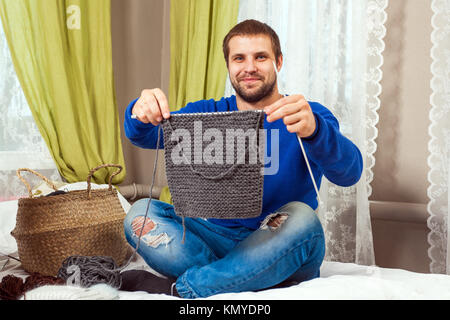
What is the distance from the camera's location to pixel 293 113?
988mm

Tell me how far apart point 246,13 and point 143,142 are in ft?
3.07

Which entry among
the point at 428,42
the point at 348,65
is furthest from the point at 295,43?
the point at 428,42

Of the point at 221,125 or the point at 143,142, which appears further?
the point at 143,142

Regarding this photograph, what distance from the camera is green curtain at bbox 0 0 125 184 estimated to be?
1.86 m

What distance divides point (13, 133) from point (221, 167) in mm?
1195

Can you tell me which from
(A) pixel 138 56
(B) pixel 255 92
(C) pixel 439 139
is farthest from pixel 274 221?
(A) pixel 138 56

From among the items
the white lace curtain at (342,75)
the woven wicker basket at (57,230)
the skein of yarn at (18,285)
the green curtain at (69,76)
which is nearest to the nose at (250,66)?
the white lace curtain at (342,75)

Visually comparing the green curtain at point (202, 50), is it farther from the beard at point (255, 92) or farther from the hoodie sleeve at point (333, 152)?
the hoodie sleeve at point (333, 152)

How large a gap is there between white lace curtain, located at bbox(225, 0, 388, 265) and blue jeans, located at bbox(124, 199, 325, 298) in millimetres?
463

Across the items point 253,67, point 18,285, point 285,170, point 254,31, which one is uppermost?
point 254,31

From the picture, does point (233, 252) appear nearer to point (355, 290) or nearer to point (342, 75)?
point (355, 290)

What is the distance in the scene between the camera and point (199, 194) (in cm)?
113

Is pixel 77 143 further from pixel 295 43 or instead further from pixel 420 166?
pixel 420 166
